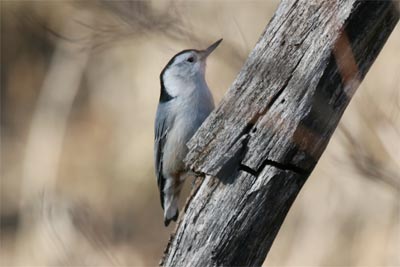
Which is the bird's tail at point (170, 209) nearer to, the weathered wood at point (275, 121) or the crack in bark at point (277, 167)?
the weathered wood at point (275, 121)

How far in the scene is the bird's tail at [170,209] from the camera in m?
3.41

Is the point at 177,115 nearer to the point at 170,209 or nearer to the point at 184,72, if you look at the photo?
the point at 184,72

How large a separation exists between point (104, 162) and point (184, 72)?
2156 millimetres

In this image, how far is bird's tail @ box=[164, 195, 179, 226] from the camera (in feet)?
11.2

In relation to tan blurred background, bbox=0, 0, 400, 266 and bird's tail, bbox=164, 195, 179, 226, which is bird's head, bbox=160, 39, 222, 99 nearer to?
tan blurred background, bbox=0, 0, 400, 266

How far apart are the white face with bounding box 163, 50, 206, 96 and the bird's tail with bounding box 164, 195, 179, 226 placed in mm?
427

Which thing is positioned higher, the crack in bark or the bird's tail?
the crack in bark

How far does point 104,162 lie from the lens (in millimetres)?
5590

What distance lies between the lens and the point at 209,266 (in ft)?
6.44

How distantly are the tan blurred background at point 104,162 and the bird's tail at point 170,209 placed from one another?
0.50 metres

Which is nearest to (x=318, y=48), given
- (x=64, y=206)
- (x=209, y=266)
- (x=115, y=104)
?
(x=209, y=266)

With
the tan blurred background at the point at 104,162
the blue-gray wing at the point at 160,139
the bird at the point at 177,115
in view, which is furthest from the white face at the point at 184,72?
the tan blurred background at the point at 104,162

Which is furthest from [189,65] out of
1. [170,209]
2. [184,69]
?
[170,209]

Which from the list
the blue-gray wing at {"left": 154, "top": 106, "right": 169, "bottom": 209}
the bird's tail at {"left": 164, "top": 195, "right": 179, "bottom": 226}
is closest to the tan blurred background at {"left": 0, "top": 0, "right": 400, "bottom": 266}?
the blue-gray wing at {"left": 154, "top": 106, "right": 169, "bottom": 209}
